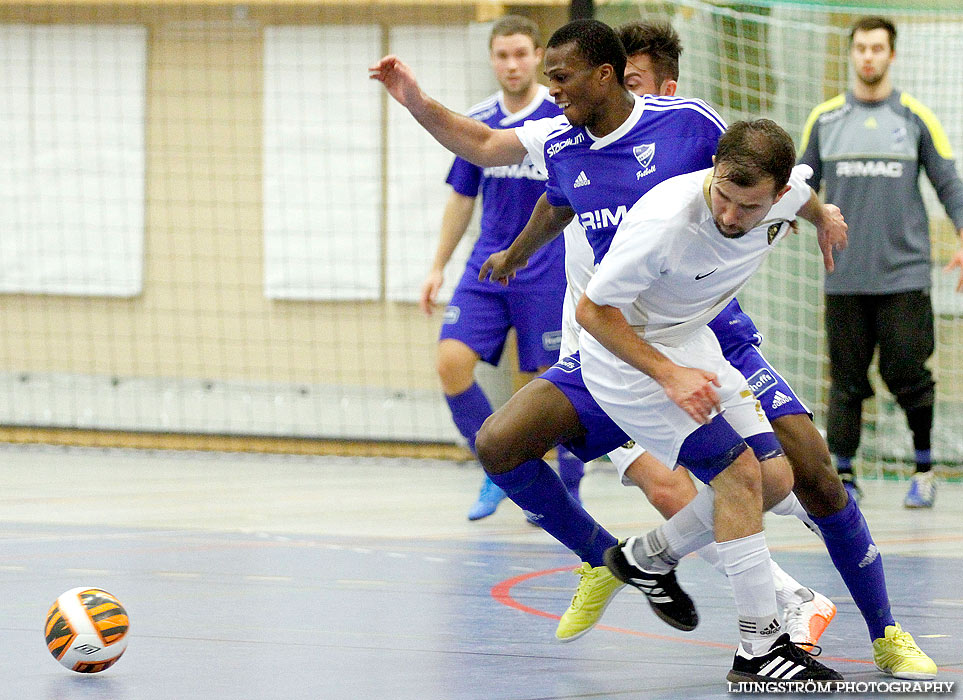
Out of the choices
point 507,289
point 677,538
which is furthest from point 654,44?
point 507,289

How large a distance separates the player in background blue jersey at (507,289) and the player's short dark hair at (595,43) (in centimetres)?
228

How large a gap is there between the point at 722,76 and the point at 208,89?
12.0 feet

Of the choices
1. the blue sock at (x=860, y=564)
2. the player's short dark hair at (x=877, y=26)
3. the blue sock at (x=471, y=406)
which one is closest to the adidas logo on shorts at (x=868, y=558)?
the blue sock at (x=860, y=564)

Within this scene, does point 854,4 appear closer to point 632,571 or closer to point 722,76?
point 722,76

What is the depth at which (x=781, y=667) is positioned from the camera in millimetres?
3363

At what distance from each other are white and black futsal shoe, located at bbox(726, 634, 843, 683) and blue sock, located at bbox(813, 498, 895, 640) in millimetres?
330

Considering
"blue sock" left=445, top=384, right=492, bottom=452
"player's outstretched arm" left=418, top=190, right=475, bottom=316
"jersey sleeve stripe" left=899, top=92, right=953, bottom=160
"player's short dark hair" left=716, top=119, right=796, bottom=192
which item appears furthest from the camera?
"jersey sleeve stripe" left=899, top=92, right=953, bottom=160

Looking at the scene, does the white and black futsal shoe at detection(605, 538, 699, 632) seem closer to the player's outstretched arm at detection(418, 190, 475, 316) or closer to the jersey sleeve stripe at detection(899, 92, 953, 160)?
the player's outstretched arm at detection(418, 190, 475, 316)

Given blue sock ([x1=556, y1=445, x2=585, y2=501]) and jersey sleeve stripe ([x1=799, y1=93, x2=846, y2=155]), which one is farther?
jersey sleeve stripe ([x1=799, y1=93, x2=846, y2=155])

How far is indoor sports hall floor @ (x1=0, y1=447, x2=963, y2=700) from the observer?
351cm

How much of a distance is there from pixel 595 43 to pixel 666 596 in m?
1.47

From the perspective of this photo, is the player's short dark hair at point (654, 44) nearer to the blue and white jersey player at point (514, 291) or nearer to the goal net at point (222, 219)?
the blue and white jersey player at point (514, 291)

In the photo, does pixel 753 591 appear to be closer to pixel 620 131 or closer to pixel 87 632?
pixel 620 131

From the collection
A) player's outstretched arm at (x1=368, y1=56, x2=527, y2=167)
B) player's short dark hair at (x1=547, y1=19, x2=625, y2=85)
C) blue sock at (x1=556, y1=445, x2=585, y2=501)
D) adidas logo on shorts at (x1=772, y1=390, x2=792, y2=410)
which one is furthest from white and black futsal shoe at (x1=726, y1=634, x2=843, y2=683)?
blue sock at (x1=556, y1=445, x2=585, y2=501)
